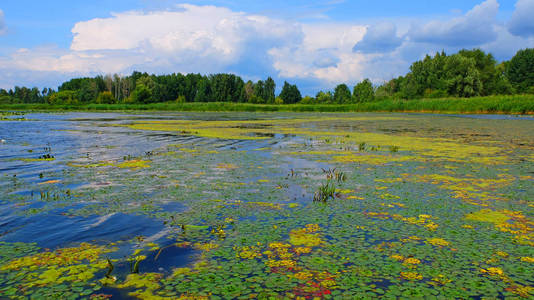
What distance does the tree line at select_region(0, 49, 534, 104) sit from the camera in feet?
316

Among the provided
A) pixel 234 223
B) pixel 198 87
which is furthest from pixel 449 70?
pixel 234 223

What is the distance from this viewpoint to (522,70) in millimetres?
114562

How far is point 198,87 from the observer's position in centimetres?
15238

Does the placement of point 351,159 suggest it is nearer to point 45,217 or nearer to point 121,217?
point 121,217

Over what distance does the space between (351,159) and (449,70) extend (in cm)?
9514

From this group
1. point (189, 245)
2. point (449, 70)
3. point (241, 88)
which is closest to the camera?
point (189, 245)

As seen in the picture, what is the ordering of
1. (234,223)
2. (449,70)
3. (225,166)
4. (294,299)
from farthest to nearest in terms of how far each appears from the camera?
(449,70)
(225,166)
(234,223)
(294,299)

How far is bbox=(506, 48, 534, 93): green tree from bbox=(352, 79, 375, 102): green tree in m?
43.1

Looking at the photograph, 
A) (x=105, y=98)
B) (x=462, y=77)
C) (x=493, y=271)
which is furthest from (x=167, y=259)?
(x=105, y=98)

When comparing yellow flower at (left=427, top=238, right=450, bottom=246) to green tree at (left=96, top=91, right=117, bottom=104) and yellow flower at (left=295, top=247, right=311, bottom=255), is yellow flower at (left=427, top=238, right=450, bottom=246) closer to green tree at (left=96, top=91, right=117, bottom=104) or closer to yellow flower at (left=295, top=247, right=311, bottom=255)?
yellow flower at (left=295, top=247, right=311, bottom=255)

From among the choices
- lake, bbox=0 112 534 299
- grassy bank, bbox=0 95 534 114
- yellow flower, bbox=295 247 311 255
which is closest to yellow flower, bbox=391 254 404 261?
lake, bbox=0 112 534 299

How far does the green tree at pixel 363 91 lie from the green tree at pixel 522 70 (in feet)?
142

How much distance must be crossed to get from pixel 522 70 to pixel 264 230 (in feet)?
448

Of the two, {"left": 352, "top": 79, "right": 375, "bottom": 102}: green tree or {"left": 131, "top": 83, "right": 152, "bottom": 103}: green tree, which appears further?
{"left": 352, "top": 79, "right": 375, "bottom": 102}: green tree
